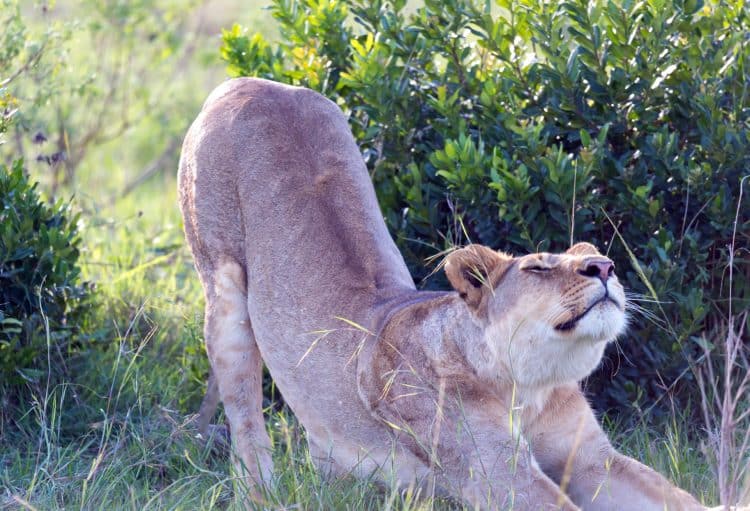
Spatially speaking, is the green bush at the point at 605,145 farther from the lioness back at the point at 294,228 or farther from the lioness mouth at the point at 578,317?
the lioness mouth at the point at 578,317

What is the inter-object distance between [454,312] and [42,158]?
→ 239cm

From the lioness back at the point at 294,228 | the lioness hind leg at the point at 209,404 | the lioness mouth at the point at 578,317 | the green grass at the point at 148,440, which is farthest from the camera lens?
the lioness hind leg at the point at 209,404

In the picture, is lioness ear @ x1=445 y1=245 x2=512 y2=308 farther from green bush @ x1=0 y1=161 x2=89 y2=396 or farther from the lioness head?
green bush @ x1=0 y1=161 x2=89 y2=396

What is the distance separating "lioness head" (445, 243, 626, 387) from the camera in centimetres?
335

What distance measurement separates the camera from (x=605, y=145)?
15.0 feet

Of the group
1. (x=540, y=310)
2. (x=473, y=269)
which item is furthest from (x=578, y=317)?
(x=473, y=269)

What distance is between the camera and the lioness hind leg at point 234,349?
445 centimetres

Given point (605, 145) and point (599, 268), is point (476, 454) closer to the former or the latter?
point (599, 268)

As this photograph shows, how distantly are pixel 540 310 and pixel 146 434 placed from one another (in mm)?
1821

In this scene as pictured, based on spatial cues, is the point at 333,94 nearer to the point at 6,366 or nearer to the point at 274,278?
the point at 274,278

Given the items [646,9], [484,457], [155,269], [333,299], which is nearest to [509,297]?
[484,457]

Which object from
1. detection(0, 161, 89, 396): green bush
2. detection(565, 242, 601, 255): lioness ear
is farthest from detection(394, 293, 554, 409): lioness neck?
detection(0, 161, 89, 396): green bush

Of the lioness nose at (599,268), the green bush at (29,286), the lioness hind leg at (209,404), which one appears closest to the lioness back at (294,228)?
the lioness hind leg at (209,404)

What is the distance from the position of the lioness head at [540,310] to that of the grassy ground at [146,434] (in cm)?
54
